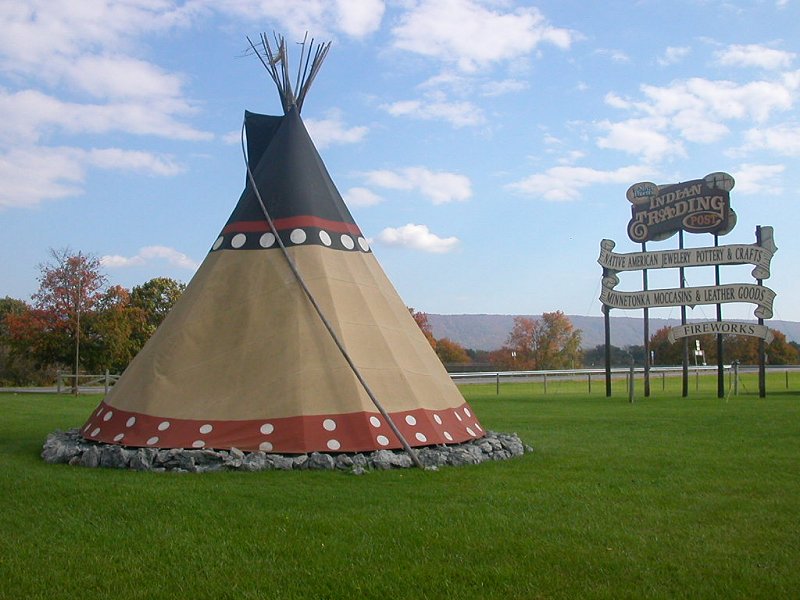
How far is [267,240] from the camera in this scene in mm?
10477

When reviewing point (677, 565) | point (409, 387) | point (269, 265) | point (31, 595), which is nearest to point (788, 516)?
point (677, 565)

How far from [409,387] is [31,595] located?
5632mm

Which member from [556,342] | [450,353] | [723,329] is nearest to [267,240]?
[723,329]

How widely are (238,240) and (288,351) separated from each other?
6.51ft

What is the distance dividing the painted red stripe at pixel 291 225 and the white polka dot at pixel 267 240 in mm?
90

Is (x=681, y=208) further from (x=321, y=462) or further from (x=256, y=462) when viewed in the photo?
(x=256, y=462)

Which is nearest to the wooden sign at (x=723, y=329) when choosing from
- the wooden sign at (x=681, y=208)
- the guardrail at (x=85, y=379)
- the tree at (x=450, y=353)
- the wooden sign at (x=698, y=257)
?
the wooden sign at (x=698, y=257)

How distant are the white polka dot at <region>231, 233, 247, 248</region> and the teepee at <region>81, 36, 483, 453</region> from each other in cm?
2

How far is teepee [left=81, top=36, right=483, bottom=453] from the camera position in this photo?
29.5ft

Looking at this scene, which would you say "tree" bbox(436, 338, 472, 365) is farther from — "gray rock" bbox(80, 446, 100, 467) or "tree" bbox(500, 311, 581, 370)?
"gray rock" bbox(80, 446, 100, 467)

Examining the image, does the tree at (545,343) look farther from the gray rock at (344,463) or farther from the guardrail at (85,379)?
the gray rock at (344,463)

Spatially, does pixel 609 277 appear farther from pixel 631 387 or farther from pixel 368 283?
pixel 368 283

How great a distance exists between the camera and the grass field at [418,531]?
4754 millimetres

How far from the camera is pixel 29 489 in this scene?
7516 millimetres
